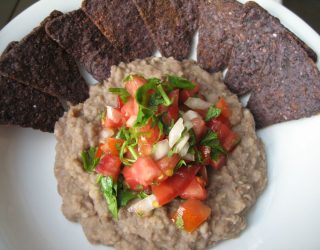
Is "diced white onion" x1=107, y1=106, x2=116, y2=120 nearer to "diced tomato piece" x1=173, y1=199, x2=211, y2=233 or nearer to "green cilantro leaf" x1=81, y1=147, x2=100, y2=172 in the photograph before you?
"green cilantro leaf" x1=81, y1=147, x2=100, y2=172

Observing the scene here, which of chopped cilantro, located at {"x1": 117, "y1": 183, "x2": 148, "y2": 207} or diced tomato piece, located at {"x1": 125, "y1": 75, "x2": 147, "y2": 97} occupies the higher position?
diced tomato piece, located at {"x1": 125, "y1": 75, "x2": 147, "y2": 97}

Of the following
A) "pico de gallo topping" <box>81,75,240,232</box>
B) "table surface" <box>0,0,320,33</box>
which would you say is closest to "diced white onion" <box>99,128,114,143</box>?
"pico de gallo topping" <box>81,75,240,232</box>

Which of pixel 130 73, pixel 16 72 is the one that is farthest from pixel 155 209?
pixel 16 72

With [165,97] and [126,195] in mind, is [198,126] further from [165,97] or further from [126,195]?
[126,195]

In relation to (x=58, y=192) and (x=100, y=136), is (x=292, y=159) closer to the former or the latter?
(x=100, y=136)

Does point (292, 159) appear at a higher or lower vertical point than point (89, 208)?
lower

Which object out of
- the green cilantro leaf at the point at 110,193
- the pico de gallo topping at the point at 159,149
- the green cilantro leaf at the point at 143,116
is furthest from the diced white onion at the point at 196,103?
the green cilantro leaf at the point at 110,193
